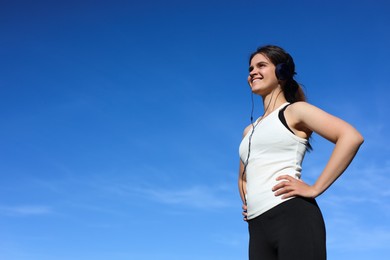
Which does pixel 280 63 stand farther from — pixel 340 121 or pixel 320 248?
pixel 320 248

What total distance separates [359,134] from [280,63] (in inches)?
44.2

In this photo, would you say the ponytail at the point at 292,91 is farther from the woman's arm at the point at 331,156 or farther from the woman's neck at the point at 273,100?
the woman's arm at the point at 331,156

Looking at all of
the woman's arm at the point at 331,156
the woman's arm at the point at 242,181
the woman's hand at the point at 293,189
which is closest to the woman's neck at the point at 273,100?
the woman's arm at the point at 242,181

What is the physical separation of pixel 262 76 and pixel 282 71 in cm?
20

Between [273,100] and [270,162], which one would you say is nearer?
[270,162]

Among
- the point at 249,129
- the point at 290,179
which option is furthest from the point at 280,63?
the point at 290,179

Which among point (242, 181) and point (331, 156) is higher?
point (242, 181)

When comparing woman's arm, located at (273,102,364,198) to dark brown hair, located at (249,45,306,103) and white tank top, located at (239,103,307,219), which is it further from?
dark brown hair, located at (249,45,306,103)

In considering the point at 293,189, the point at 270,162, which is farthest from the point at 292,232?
the point at 270,162

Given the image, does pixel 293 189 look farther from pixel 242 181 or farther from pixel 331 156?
pixel 242 181

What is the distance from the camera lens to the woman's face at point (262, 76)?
441cm

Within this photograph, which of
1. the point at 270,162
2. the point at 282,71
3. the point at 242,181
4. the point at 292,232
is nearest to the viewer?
the point at 292,232

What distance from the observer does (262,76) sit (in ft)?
14.6

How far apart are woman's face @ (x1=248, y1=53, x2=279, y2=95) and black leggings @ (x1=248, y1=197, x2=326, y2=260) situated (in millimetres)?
1220
